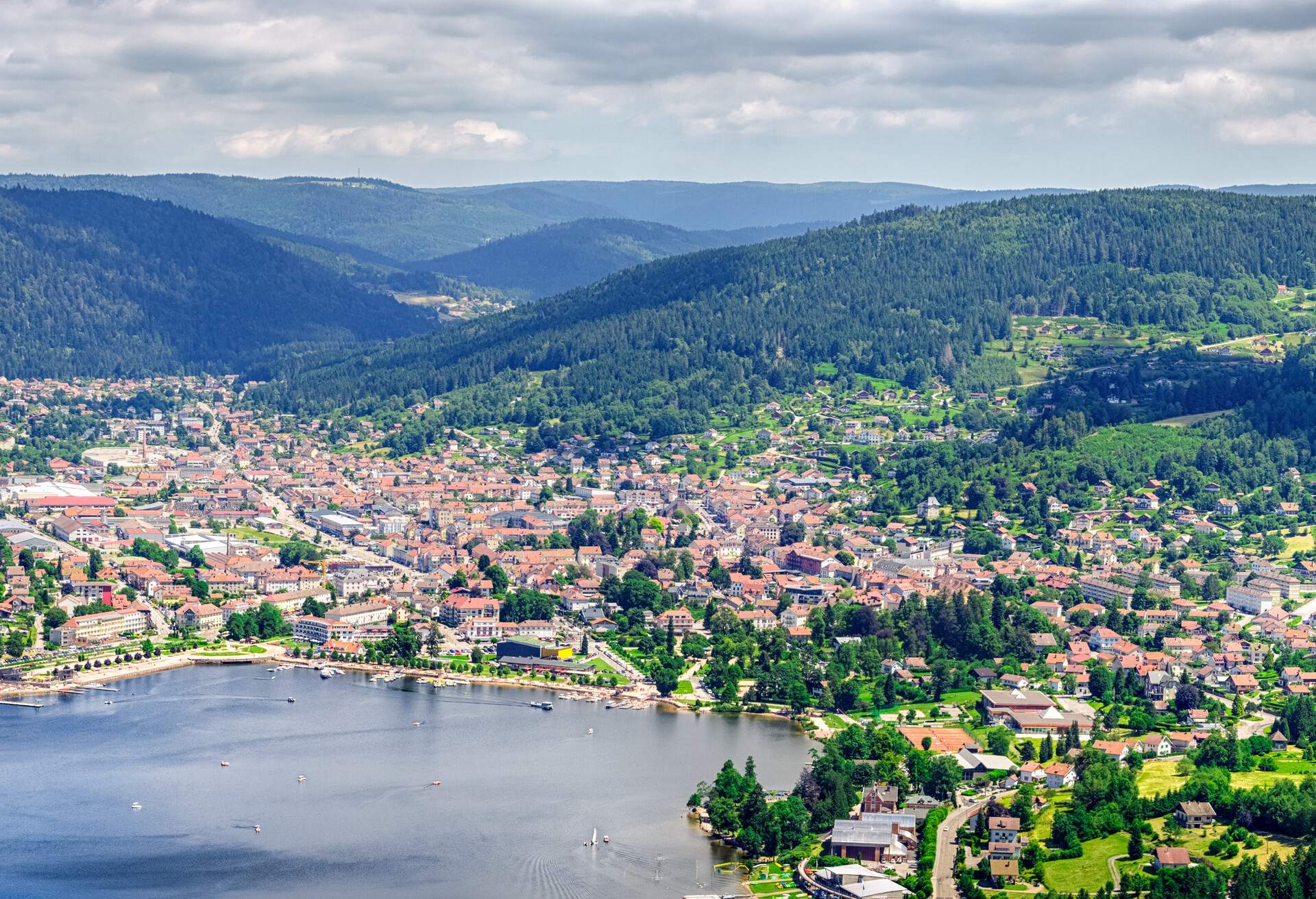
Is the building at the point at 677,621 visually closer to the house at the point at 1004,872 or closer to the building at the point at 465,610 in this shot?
the building at the point at 465,610

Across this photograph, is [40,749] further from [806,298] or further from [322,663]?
[806,298]

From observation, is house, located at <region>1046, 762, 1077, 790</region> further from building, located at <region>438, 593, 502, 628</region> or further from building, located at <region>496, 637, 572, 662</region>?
building, located at <region>438, 593, 502, 628</region>

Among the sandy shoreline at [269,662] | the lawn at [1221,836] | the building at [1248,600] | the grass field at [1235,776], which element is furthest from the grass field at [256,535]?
the lawn at [1221,836]

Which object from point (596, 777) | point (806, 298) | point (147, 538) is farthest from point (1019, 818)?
point (806, 298)

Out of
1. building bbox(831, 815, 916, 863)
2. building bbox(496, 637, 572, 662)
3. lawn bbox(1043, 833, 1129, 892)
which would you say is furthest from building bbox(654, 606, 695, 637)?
lawn bbox(1043, 833, 1129, 892)

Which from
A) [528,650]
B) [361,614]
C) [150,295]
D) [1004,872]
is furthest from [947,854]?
[150,295]

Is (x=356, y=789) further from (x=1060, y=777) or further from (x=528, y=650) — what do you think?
(x=1060, y=777)
